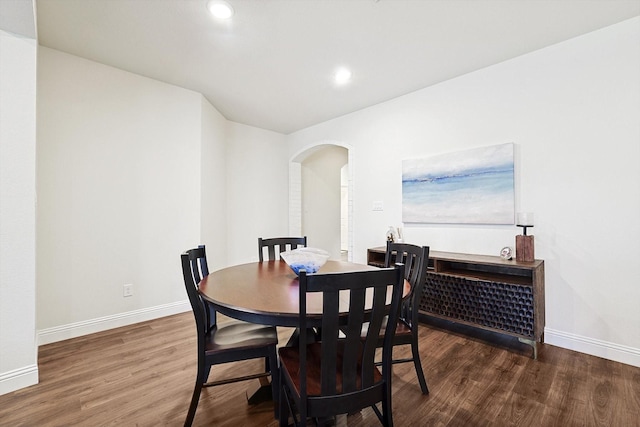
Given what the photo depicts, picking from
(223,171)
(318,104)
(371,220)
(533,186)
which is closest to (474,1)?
(533,186)

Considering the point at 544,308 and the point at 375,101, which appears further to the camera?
the point at 375,101

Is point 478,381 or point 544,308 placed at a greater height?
point 544,308

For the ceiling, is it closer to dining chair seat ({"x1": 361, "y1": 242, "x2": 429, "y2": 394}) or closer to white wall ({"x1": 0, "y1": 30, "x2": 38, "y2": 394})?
white wall ({"x1": 0, "y1": 30, "x2": 38, "y2": 394})

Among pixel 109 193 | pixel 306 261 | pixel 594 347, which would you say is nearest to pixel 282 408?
pixel 306 261

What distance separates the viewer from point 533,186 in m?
2.63

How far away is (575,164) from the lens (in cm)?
243

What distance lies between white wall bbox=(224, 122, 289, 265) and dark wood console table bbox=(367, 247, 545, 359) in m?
2.95

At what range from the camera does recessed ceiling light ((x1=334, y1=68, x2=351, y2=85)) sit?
299 centimetres

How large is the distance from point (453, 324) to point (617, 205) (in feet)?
5.65

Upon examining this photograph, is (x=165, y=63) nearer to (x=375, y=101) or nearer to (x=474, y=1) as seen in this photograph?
(x=375, y=101)

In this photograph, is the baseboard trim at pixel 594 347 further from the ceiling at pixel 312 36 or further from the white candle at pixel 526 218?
the ceiling at pixel 312 36

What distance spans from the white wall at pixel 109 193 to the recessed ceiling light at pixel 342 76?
5.56 ft

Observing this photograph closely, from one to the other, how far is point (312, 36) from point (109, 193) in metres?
2.48

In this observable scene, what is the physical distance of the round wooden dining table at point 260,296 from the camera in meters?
1.25
